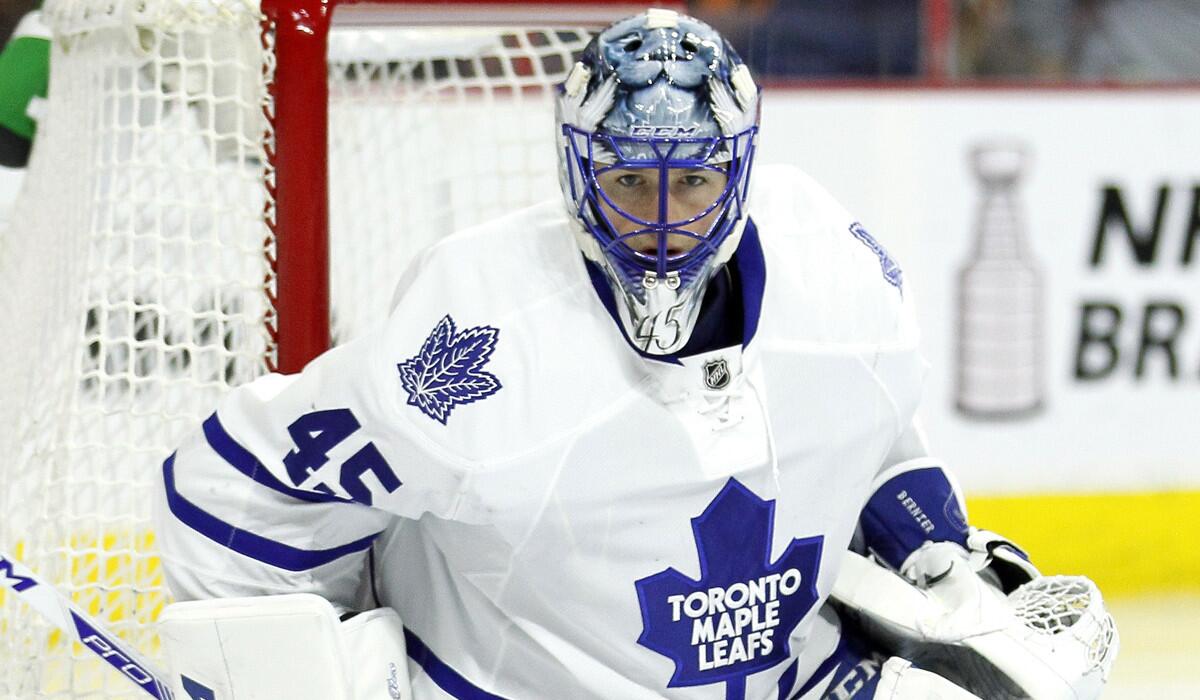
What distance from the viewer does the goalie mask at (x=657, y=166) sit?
1446mm

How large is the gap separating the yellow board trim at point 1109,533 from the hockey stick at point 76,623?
1931 millimetres

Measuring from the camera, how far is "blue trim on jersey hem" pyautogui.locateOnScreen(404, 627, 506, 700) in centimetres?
165

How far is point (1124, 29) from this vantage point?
10.4 ft

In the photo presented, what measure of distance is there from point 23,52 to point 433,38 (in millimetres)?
536

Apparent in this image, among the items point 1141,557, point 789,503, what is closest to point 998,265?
point 1141,557

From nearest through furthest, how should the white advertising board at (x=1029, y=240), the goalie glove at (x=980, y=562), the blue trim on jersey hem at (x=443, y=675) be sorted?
1. the blue trim on jersey hem at (x=443, y=675)
2. the goalie glove at (x=980, y=562)
3. the white advertising board at (x=1029, y=240)

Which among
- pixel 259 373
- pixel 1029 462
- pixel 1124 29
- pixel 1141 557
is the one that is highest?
pixel 1124 29

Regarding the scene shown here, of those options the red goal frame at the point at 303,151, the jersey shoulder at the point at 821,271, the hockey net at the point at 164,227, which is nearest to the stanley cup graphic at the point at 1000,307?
the hockey net at the point at 164,227

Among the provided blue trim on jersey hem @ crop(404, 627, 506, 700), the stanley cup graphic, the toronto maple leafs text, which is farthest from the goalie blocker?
the stanley cup graphic

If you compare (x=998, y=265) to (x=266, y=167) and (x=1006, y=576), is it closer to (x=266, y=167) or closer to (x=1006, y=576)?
(x=1006, y=576)

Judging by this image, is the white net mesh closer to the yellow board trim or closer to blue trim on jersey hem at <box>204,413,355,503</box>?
blue trim on jersey hem at <box>204,413,355,503</box>

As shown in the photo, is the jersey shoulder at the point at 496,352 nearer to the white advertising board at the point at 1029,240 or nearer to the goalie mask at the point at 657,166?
the goalie mask at the point at 657,166

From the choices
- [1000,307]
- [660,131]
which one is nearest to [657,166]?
[660,131]

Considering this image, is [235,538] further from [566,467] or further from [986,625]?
[986,625]
